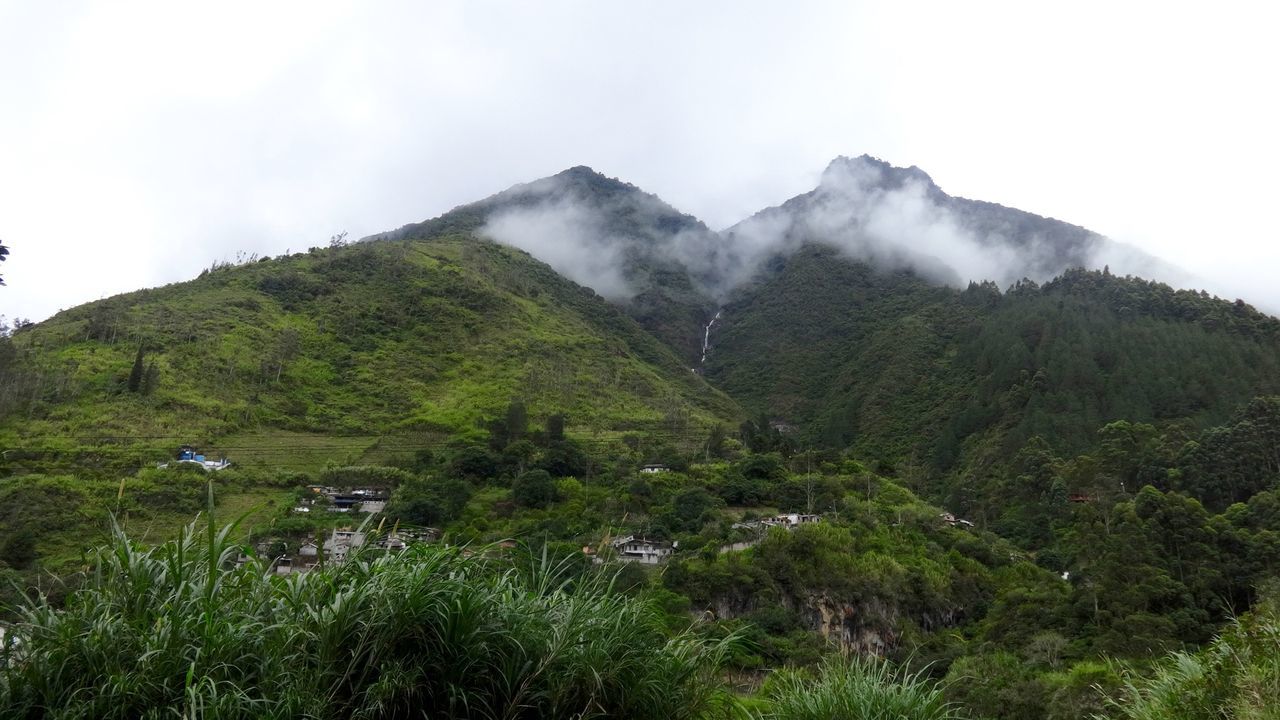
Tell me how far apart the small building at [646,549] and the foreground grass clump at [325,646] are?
30907 mm

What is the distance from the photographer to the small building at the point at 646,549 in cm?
3544

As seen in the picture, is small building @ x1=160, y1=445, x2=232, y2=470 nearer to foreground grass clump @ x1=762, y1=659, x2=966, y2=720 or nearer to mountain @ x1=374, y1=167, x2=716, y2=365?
foreground grass clump @ x1=762, y1=659, x2=966, y2=720

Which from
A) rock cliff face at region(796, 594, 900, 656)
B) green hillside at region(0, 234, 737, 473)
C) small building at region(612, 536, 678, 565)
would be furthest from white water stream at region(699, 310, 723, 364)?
rock cliff face at region(796, 594, 900, 656)

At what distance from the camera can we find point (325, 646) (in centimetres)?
415

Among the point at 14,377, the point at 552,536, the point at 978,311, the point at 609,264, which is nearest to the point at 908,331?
A: the point at 978,311

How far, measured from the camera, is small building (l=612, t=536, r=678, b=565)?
3544 cm

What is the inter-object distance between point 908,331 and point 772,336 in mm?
29468

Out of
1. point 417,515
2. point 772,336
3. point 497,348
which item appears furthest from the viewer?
point 772,336

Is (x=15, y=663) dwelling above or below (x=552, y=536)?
above

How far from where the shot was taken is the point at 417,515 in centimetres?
3741

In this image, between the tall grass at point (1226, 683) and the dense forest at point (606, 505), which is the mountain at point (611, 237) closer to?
the dense forest at point (606, 505)

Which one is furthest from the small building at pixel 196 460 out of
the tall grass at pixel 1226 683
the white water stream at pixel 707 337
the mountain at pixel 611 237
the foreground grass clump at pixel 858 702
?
the white water stream at pixel 707 337

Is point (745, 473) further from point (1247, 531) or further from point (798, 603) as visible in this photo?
point (1247, 531)

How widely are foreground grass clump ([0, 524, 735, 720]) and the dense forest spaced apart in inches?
0.9
